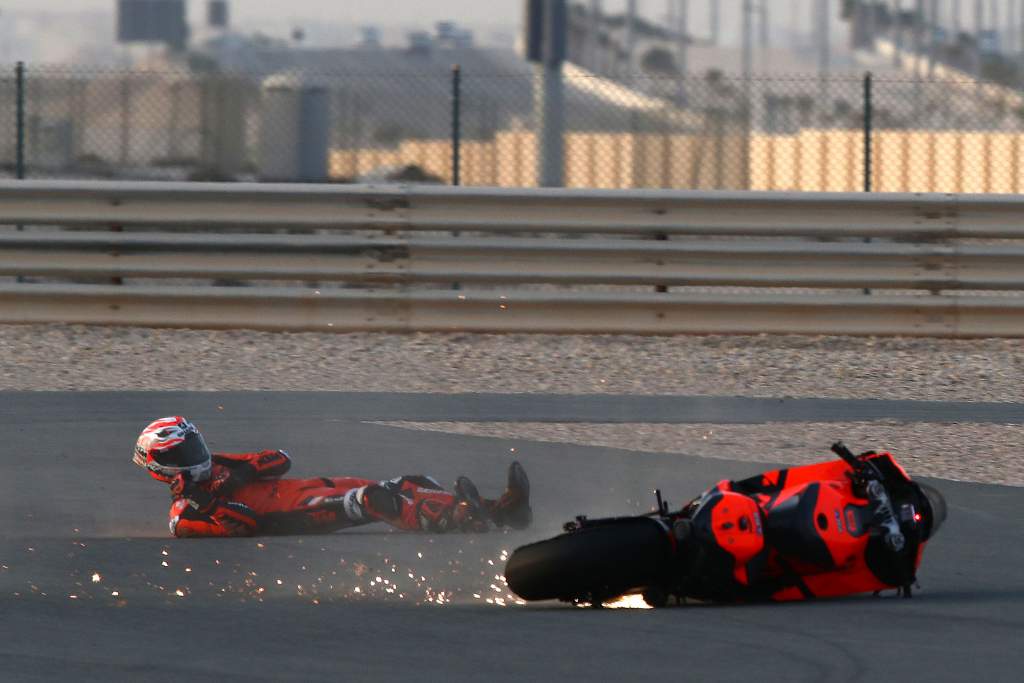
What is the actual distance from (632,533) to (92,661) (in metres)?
1.63

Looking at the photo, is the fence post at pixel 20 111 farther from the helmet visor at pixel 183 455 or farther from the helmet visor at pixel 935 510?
the helmet visor at pixel 935 510

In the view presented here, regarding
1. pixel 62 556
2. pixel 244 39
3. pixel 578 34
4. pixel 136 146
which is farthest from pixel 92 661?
pixel 244 39

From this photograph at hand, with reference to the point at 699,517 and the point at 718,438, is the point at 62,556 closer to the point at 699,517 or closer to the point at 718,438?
the point at 699,517

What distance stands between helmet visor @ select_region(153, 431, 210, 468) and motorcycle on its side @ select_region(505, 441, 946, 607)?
4.90ft

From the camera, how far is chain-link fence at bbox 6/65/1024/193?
17.6 metres

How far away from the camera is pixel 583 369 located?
32.7 ft

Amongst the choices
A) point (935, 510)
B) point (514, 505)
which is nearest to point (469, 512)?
point (514, 505)

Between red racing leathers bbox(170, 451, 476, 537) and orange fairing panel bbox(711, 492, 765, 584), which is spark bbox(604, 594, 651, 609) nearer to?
orange fairing panel bbox(711, 492, 765, 584)

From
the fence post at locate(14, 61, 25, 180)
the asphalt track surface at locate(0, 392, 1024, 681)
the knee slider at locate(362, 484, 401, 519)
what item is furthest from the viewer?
the fence post at locate(14, 61, 25, 180)

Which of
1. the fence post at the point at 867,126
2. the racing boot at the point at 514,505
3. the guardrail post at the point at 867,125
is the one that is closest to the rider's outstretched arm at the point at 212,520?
the racing boot at the point at 514,505

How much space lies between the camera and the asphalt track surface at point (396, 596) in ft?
14.7

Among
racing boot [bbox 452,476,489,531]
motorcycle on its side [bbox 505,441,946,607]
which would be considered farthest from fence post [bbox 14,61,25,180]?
motorcycle on its side [bbox 505,441,946,607]

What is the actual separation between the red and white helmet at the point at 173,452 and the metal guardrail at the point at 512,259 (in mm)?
4856

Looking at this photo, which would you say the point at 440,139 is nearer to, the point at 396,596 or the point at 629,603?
the point at 396,596
